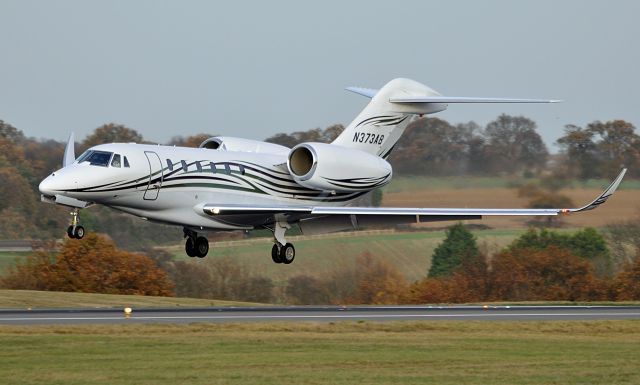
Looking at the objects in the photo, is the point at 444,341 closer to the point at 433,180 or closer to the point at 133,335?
the point at 133,335

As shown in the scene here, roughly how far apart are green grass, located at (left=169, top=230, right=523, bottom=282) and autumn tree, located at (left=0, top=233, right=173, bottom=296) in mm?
2980

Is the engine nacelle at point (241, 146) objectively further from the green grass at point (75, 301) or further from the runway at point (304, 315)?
the runway at point (304, 315)

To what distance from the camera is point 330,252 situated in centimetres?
4875

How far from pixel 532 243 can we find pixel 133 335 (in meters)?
30.0

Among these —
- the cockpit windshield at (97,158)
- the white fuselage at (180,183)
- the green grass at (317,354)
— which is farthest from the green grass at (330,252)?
the green grass at (317,354)

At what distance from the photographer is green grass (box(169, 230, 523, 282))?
159ft

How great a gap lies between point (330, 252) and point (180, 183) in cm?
1766

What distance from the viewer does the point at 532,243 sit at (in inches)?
2010

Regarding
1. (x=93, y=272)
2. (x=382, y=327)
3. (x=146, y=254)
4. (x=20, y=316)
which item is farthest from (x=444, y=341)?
(x=146, y=254)

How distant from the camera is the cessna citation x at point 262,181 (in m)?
30.3

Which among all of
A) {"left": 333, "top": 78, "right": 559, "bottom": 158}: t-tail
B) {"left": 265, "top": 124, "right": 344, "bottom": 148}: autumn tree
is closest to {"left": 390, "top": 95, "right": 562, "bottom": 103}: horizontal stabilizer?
{"left": 333, "top": 78, "right": 559, "bottom": 158}: t-tail

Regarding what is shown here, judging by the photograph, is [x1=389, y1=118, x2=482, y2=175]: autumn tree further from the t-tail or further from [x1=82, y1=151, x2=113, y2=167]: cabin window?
[x1=82, y1=151, x2=113, y2=167]: cabin window

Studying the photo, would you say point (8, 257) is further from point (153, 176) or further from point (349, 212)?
point (349, 212)

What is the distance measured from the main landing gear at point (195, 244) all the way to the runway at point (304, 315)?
3804 millimetres
